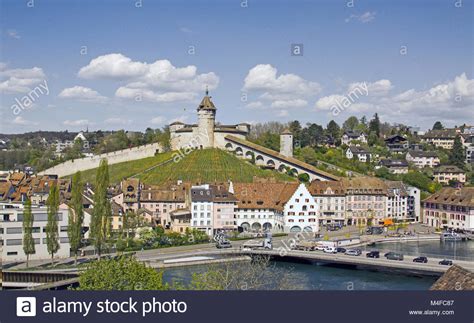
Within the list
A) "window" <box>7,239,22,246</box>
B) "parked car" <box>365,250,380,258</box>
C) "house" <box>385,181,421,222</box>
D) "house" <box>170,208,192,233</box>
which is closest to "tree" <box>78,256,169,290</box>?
"window" <box>7,239,22,246</box>

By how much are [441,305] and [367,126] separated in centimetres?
6813

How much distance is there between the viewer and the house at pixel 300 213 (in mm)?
33250

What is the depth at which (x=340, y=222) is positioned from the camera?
123 feet

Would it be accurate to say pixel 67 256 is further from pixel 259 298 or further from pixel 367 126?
pixel 367 126

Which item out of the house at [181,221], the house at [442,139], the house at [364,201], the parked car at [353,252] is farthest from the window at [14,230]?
the house at [442,139]

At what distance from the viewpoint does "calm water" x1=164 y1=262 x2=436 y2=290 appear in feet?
66.8

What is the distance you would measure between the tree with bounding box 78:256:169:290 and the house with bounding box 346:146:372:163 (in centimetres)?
4367

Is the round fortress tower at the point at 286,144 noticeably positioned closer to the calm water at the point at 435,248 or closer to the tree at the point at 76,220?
the calm water at the point at 435,248

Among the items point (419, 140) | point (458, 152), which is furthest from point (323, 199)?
point (419, 140)

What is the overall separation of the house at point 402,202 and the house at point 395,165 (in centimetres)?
1176

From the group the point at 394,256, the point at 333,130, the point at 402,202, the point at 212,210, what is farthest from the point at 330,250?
the point at 333,130

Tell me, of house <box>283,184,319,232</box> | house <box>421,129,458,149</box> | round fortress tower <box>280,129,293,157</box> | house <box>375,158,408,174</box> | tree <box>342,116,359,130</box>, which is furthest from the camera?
tree <box>342,116,359,130</box>

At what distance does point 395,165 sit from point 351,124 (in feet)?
79.8

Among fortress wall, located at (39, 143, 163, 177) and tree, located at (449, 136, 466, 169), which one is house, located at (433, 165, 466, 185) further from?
fortress wall, located at (39, 143, 163, 177)
